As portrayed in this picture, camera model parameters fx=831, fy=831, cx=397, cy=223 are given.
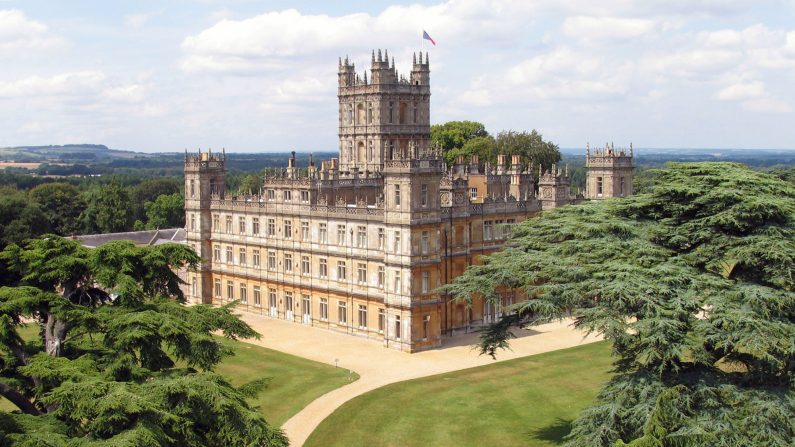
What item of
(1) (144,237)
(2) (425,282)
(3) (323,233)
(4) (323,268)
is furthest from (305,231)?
(1) (144,237)

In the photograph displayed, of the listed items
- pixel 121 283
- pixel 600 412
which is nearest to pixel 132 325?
pixel 121 283

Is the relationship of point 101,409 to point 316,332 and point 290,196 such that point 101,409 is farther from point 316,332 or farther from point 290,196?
point 290,196

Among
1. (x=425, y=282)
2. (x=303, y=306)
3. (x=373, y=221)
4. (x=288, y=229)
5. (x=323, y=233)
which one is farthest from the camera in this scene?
(x=288, y=229)

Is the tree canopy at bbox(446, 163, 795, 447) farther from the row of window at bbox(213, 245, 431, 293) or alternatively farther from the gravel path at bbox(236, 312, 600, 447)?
the row of window at bbox(213, 245, 431, 293)

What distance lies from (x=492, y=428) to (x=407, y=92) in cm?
4078

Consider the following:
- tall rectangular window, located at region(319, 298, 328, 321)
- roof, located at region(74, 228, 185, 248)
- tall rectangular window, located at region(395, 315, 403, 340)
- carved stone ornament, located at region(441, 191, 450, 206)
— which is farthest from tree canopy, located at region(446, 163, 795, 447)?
roof, located at region(74, 228, 185, 248)

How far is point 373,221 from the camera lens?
51938mm

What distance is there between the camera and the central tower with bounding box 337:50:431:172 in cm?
6969

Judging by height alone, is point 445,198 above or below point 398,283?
above

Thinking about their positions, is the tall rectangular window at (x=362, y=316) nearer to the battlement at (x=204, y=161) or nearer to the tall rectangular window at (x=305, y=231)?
the tall rectangular window at (x=305, y=231)

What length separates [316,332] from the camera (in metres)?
54.8

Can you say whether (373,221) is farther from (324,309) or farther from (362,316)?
(324,309)

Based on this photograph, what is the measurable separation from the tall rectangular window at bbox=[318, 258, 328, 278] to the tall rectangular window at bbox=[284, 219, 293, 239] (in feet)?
12.0

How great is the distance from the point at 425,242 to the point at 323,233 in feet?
31.6
